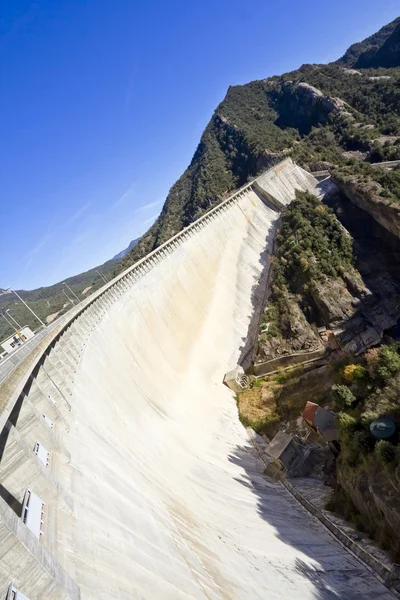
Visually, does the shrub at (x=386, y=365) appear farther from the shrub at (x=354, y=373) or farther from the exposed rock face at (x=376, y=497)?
the exposed rock face at (x=376, y=497)

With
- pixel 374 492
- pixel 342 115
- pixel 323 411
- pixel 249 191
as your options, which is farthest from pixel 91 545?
pixel 342 115

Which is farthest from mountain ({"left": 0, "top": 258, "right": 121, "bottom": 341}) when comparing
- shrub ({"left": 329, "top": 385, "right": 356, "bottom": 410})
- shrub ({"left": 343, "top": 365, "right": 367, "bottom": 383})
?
shrub ({"left": 343, "top": 365, "right": 367, "bottom": 383})

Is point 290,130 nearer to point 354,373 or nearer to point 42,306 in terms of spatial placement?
point 42,306

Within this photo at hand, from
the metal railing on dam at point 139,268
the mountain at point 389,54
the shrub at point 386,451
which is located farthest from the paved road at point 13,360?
the mountain at point 389,54

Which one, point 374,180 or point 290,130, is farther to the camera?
point 290,130

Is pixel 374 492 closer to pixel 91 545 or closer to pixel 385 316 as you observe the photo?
pixel 91 545

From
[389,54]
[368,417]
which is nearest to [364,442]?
[368,417]

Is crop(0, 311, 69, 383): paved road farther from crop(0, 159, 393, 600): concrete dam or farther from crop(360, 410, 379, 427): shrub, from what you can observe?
crop(360, 410, 379, 427): shrub
